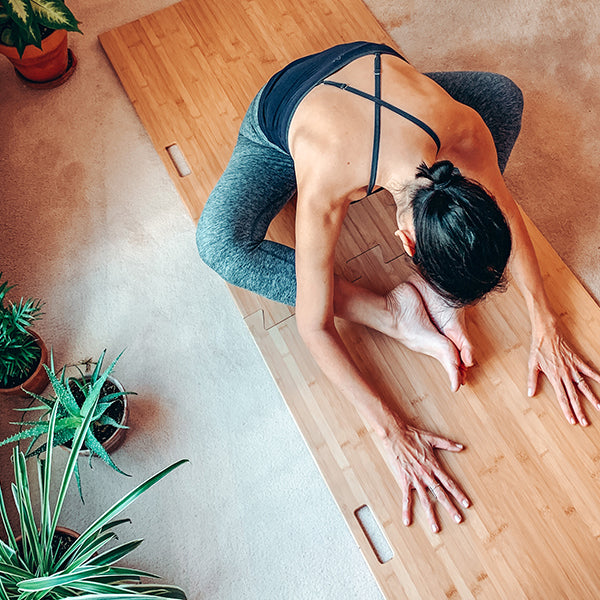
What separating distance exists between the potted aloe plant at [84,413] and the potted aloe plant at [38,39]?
114cm

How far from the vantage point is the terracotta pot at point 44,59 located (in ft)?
7.13

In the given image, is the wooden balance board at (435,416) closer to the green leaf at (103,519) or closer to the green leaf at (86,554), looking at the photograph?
the green leaf at (103,519)

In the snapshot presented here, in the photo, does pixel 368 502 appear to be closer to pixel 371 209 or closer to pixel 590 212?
pixel 371 209

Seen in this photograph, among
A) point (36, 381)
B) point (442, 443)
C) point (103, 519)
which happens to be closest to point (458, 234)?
point (442, 443)

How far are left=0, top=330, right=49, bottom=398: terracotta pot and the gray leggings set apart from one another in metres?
0.60

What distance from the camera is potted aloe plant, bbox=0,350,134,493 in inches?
57.5

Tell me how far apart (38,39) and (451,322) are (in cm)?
164

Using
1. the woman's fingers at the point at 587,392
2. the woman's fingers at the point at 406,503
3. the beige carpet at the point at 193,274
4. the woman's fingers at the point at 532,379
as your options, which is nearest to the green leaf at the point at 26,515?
the beige carpet at the point at 193,274

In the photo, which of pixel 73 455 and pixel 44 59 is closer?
pixel 73 455

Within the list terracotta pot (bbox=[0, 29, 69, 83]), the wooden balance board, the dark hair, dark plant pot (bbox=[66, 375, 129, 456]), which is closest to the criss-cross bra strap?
the dark hair

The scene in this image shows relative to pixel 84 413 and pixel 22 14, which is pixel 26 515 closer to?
pixel 84 413

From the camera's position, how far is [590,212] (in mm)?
2033

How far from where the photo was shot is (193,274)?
2090 mm

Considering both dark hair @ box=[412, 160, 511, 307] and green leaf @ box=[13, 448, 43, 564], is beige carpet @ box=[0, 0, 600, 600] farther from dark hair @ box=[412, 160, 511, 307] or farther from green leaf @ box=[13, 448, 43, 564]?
dark hair @ box=[412, 160, 511, 307]
